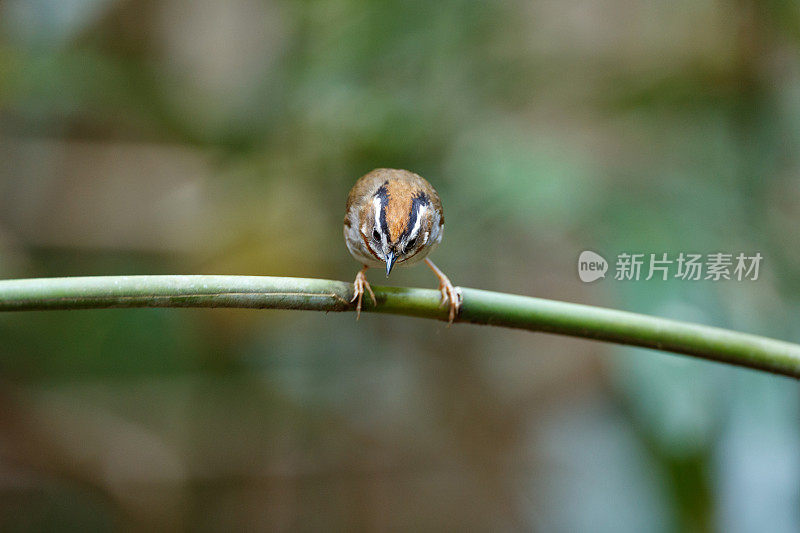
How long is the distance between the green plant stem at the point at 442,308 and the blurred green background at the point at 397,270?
1.15 meters

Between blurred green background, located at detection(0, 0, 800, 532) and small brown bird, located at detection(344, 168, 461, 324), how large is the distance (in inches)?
28.9

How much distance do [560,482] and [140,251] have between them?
2666 mm

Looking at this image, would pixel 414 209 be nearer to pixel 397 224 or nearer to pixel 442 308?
pixel 397 224

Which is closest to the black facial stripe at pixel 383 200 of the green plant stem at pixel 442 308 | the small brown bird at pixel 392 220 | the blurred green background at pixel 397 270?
the small brown bird at pixel 392 220

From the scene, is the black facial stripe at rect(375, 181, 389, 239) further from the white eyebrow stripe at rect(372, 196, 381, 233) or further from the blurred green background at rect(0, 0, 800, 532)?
the blurred green background at rect(0, 0, 800, 532)

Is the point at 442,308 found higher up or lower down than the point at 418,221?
lower down

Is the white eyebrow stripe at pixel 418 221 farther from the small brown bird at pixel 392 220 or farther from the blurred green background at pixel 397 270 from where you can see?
the blurred green background at pixel 397 270

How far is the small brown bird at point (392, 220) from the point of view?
2.09 m

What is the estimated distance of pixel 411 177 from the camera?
7.89 ft

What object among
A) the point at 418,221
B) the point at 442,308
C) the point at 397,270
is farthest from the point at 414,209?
the point at 397,270

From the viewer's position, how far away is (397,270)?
11.8 ft

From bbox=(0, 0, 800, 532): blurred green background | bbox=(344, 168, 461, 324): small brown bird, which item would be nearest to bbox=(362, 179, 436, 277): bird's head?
bbox=(344, 168, 461, 324): small brown bird

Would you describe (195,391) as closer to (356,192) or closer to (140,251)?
(140,251)

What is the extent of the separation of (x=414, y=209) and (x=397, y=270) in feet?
4.79
